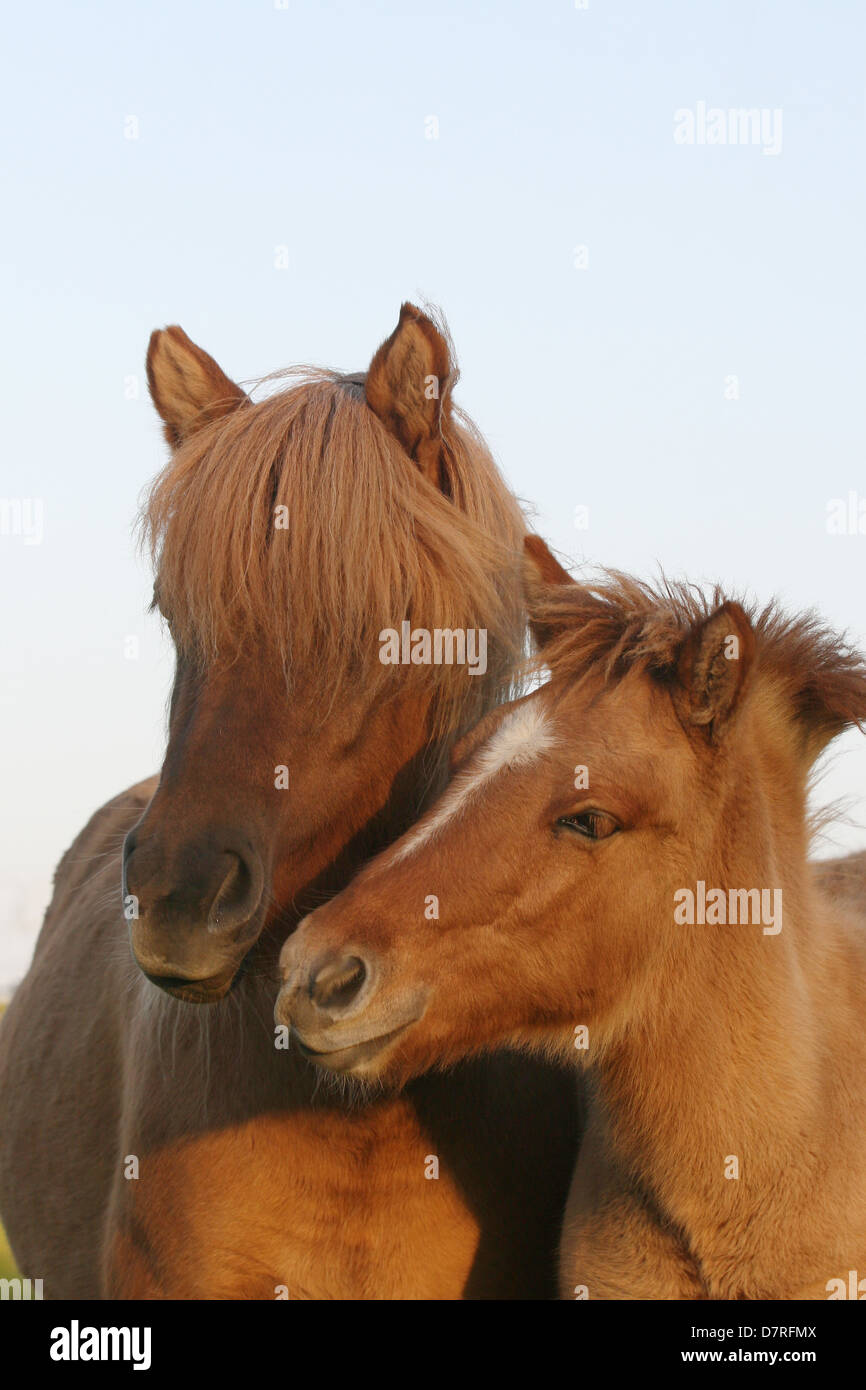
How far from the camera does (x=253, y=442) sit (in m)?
4.15

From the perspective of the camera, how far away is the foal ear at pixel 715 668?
380 centimetres

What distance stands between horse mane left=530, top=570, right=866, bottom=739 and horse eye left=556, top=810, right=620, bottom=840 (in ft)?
1.37

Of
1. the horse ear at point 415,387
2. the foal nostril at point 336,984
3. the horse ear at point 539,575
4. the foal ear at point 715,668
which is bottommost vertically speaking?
the foal nostril at point 336,984

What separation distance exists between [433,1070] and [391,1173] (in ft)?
1.04

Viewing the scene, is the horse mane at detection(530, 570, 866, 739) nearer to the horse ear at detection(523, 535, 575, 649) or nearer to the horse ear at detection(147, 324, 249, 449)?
the horse ear at detection(523, 535, 575, 649)

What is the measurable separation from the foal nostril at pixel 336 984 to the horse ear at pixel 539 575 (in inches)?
Answer: 51.6

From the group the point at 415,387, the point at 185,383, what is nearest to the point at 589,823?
the point at 415,387

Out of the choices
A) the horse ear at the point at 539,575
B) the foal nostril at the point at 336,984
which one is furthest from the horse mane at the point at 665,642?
the foal nostril at the point at 336,984

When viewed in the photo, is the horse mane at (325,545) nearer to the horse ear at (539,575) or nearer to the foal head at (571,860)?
the horse ear at (539,575)

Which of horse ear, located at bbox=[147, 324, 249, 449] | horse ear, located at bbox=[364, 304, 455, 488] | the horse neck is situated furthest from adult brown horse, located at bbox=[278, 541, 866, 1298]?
horse ear, located at bbox=[147, 324, 249, 449]

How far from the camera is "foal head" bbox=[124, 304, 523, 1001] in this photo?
11.8 ft

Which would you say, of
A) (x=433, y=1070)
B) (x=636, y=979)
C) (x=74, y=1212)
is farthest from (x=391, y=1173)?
(x=74, y=1212)

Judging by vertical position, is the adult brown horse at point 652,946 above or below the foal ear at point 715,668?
below
